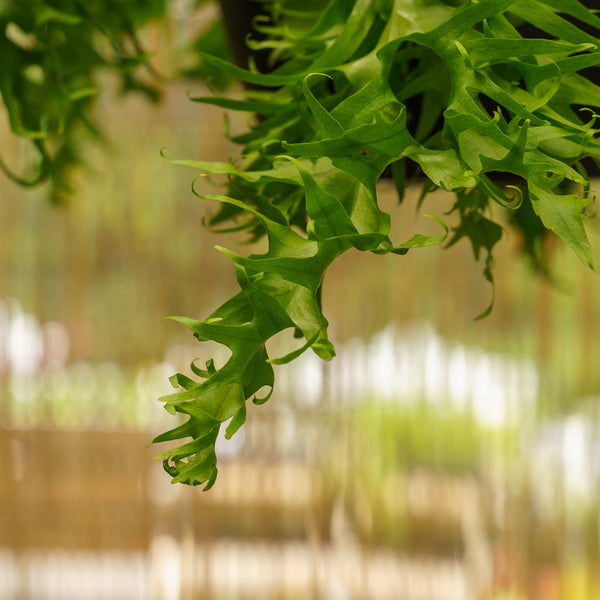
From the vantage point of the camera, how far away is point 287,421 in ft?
3.09

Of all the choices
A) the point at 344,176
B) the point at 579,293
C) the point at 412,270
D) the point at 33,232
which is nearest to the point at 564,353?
the point at 579,293

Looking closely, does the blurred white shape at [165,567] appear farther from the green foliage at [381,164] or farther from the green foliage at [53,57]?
the green foliage at [381,164]

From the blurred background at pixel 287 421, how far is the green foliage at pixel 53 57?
0.58 m

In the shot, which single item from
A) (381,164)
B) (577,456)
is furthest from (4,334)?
(381,164)

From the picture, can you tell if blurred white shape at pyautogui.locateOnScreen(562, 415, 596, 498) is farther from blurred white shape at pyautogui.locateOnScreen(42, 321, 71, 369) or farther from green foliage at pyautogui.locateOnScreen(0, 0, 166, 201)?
green foliage at pyautogui.locateOnScreen(0, 0, 166, 201)

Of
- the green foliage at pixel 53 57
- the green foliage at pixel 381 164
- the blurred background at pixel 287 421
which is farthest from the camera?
the blurred background at pixel 287 421

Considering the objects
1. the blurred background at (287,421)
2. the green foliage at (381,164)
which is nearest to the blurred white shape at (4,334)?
the blurred background at (287,421)

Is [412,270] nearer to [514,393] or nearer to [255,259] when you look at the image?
[514,393]

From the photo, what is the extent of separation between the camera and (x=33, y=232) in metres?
1.02

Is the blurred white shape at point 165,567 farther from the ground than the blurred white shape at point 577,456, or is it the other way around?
the blurred white shape at point 577,456

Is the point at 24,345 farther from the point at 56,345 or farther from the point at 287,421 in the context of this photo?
the point at 287,421

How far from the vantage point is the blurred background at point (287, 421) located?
0.91 meters

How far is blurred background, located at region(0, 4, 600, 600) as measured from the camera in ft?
2.97

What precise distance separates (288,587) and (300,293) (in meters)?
0.89
